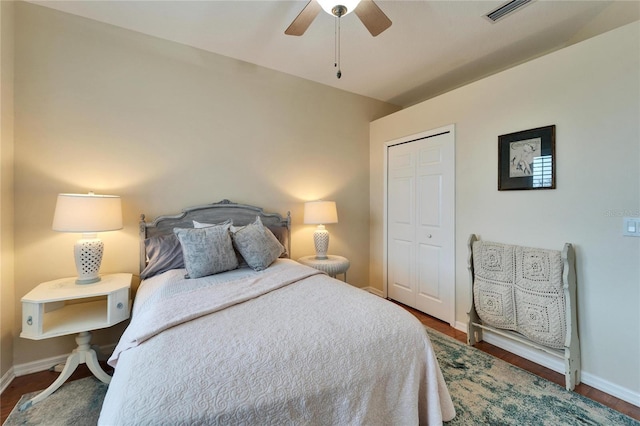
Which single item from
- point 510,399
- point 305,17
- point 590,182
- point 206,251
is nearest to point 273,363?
point 206,251

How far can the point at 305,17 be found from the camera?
1830 millimetres

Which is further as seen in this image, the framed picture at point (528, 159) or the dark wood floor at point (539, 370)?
the framed picture at point (528, 159)

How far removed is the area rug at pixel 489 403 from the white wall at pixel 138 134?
0.56 meters

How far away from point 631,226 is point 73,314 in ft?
12.9

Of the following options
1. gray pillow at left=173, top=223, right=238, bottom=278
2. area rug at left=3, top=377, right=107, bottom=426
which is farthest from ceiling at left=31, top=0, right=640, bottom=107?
area rug at left=3, top=377, right=107, bottom=426

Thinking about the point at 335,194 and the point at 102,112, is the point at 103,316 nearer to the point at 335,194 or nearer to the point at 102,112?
the point at 102,112

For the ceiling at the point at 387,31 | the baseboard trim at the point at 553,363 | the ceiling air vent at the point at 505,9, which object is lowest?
the baseboard trim at the point at 553,363

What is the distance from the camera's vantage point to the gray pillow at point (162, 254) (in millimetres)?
2285

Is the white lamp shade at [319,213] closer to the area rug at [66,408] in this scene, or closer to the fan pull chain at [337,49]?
the fan pull chain at [337,49]

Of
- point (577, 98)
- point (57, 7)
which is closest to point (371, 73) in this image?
point (577, 98)

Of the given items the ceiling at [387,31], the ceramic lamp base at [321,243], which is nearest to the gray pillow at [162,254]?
the ceramic lamp base at [321,243]

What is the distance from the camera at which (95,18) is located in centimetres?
221

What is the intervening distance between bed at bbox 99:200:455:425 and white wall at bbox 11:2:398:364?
1027 millimetres

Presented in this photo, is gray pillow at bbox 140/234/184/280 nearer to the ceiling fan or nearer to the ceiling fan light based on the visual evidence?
the ceiling fan
